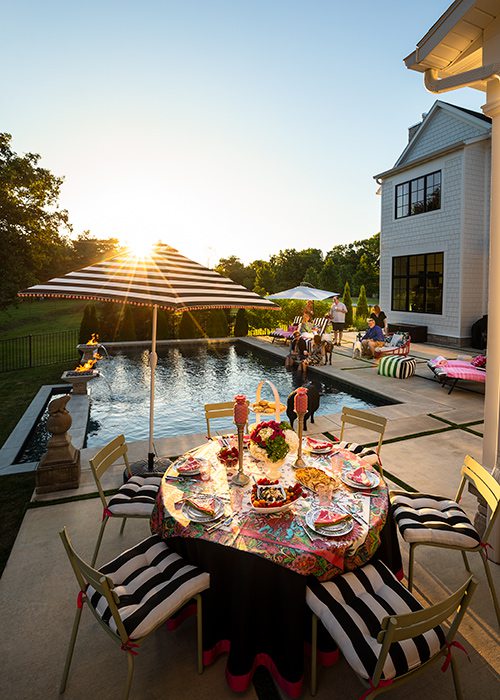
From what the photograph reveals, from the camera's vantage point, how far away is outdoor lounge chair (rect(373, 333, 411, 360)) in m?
13.4

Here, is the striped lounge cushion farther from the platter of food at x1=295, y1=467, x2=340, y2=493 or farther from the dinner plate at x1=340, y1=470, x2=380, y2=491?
the platter of food at x1=295, y1=467, x2=340, y2=493

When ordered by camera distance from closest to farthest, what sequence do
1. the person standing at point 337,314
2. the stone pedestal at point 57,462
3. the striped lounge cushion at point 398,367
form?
1. the stone pedestal at point 57,462
2. the striped lounge cushion at point 398,367
3. the person standing at point 337,314

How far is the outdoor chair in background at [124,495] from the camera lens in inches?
138

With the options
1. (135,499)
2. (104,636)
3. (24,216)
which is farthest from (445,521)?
(24,216)

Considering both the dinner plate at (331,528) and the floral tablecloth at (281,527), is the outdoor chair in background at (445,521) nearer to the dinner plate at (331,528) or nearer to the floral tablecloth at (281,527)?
the floral tablecloth at (281,527)

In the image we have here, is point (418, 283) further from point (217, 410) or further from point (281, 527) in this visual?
point (281, 527)

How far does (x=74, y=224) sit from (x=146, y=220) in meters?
26.1

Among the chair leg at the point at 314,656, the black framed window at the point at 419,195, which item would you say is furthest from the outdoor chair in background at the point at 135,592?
the black framed window at the point at 419,195

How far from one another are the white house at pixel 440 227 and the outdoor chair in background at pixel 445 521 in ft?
48.9

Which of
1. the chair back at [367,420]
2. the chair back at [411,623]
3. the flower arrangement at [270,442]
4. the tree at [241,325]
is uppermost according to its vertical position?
the tree at [241,325]

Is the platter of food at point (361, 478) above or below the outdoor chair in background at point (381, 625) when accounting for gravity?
above

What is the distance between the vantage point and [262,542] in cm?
249

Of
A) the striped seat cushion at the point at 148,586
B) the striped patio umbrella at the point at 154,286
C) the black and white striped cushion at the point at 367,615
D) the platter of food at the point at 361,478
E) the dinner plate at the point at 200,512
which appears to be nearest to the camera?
the black and white striped cushion at the point at 367,615

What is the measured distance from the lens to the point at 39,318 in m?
38.4
